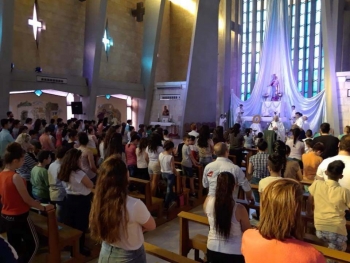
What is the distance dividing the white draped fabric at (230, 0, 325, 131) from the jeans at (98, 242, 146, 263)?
46.1 feet

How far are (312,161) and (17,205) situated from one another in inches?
151

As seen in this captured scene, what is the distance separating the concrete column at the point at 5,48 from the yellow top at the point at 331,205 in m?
9.61

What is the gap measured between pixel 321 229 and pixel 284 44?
14303mm

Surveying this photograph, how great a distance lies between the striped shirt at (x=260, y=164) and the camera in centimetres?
438

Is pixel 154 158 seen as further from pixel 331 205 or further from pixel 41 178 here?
pixel 331 205

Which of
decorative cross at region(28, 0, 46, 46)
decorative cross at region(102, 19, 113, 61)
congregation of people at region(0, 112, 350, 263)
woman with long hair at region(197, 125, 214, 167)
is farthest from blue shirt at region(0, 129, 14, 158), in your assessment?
decorative cross at region(102, 19, 113, 61)

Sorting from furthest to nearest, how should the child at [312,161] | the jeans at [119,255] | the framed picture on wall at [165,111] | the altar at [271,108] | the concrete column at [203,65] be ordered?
the framed picture on wall at [165,111]
the altar at [271,108]
the concrete column at [203,65]
the child at [312,161]
the jeans at [119,255]

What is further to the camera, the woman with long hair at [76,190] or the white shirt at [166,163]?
the white shirt at [166,163]

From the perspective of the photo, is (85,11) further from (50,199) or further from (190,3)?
(50,199)

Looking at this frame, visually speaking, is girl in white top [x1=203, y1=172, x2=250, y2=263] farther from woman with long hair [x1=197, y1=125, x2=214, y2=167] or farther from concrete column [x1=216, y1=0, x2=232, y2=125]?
concrete column [x1=216, y1=0, x2=232, y2=125]

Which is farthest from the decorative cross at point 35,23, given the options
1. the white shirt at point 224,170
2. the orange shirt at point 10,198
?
the white shirt at point 224,170

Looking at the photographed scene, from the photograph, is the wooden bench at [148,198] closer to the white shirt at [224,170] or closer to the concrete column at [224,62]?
the white shirt at [224,170]

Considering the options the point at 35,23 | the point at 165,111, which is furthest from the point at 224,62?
the point at 35,23

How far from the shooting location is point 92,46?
13094 mm
